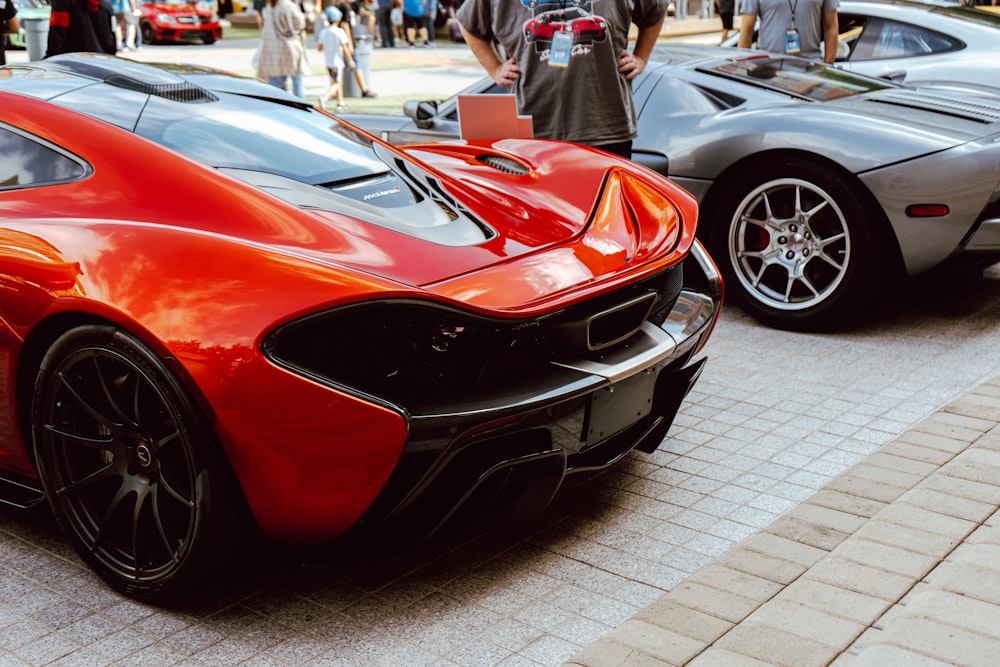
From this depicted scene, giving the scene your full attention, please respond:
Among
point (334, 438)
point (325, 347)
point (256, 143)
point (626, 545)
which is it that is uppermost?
point (256, 143)

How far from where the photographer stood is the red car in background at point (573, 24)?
520 centimetres

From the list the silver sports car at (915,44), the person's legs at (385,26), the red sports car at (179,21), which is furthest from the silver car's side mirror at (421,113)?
the red sports car at (179,21)

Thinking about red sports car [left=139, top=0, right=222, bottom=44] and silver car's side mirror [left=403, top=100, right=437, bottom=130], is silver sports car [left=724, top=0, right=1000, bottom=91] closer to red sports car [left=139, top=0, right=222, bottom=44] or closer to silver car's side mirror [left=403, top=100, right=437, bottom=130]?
silver car's side mirror [left=403, top=100, right=437, bottom=130]

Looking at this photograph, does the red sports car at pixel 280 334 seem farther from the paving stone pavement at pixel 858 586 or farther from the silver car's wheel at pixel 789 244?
the silver car's wheel at pixel 789 244

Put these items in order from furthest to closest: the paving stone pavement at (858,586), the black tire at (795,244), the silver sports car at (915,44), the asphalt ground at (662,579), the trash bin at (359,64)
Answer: the trash bin at (359,64) < the silver sports car at (915,44) < the black tire at (795,244) < the asphalt ground at (662,579) < the paving stone pavement at (858,586)

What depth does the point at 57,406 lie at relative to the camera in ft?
10.1

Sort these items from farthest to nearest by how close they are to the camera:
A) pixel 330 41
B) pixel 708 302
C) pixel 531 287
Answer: pixel 330 41 → pixel 708 302 → pixel 531 287

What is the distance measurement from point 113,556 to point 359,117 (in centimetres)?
430

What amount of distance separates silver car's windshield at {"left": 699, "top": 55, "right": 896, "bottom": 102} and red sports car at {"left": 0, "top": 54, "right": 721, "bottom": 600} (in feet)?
9.00

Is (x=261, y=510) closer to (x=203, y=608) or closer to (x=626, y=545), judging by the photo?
(x=203, y=608)

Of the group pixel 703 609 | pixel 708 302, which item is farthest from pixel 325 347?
pixel 708 302

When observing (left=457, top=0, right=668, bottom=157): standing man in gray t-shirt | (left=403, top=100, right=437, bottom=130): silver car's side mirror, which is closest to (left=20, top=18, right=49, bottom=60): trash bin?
(left=403, top=100, right=437, bottom=130): silver car's side mirror

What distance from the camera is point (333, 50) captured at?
15469 millimetres

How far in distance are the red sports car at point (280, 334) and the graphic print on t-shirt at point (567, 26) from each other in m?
1.73
